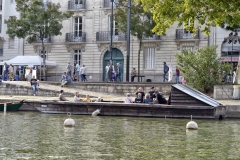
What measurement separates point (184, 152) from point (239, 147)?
2.04m

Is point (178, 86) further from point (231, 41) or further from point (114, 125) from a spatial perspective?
point (231, 41)

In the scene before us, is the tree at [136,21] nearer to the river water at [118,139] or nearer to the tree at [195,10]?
the river water at [118,139]

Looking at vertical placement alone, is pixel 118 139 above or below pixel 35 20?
below

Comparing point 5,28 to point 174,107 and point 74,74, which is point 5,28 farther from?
point 174,107

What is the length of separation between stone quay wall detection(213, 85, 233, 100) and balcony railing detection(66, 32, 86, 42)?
70.3 feet

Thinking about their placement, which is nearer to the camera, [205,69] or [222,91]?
[222,91]

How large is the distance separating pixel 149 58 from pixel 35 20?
9587 millimetres

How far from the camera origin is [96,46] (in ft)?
174

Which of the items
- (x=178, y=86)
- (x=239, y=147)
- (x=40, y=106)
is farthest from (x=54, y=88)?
(x=239, y=147)

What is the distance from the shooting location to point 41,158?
1523cm

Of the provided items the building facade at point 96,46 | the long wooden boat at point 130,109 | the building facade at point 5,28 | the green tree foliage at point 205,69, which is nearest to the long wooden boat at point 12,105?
the long wooden boat at point 130,109

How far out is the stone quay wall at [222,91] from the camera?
110 feet

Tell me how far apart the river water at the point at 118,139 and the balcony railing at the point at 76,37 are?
2630 centimetres

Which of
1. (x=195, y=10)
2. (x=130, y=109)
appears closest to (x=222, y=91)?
(x=130, y=109)
